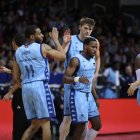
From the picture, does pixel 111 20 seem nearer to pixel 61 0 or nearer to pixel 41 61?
pixel 61 0

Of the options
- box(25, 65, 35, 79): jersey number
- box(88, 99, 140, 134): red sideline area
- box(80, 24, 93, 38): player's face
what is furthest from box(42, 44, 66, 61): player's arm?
box(88, 99, 140, 134): red sideline area

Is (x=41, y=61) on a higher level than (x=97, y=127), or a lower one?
higher

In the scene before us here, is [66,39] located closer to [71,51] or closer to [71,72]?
[71,51]

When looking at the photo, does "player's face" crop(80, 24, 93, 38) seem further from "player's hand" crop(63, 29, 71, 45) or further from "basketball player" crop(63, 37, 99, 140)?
"basketball player" crop(63, 37, 99, 140)

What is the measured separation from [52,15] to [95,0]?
5.22 metres

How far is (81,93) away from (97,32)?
36.3 ft

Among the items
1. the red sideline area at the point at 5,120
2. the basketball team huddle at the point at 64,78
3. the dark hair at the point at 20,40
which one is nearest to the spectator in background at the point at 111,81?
the red sideline area at the point at 5,120

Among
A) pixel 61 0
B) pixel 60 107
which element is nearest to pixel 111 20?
pixel 61 0

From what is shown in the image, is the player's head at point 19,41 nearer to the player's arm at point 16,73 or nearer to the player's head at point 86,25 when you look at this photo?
the player's arm at point 16,73

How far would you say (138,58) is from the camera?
983cm

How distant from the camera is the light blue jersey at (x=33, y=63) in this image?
9.18m

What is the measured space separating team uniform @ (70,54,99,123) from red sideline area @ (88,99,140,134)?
4.21 metres

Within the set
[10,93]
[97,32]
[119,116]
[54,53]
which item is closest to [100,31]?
[97,32]

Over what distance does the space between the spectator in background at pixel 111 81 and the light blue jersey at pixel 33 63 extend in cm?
681
